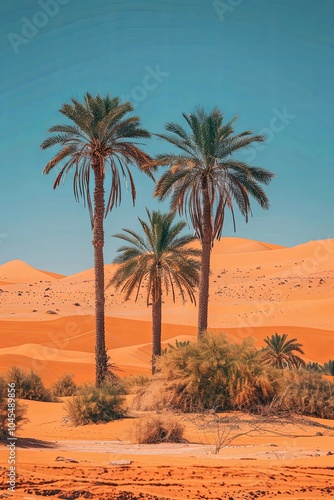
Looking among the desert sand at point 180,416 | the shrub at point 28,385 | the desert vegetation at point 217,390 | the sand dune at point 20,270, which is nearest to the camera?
the desert sand at point 180,416

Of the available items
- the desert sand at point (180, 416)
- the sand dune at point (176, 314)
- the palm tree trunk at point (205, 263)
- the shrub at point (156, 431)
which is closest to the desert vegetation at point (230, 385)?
the desert sand at point (180, 416)

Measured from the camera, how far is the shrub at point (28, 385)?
2178 cm

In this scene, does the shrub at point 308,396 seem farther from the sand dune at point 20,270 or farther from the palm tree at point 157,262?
the sand dune at point 20,270

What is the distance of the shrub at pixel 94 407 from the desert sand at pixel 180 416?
46 cm

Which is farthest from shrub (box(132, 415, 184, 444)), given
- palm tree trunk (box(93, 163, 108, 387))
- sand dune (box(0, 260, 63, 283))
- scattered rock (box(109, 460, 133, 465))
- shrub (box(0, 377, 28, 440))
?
sand dune (box(0, 260, 63, 283))

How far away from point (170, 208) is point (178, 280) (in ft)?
10.9

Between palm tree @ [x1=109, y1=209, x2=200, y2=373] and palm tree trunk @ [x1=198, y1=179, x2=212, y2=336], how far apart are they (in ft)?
6.30

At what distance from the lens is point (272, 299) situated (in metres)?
72.3

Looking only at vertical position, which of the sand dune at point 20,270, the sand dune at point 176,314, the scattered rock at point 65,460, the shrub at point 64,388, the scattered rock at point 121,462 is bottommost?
the shrub at point 64,388

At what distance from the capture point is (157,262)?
2589 cm

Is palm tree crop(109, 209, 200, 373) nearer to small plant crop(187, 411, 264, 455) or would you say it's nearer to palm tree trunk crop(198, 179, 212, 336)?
palm tree trunk crop(198, 179, 212, 336)

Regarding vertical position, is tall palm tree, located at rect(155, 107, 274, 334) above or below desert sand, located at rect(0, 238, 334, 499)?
above

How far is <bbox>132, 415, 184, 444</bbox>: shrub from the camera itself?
41.2 ft

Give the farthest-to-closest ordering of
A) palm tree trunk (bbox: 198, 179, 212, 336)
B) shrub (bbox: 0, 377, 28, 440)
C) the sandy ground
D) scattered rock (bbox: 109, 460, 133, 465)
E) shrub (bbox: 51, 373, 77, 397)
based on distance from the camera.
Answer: shrub (bbox: 51, 373, 77, 397), palm tree trunk (bbox: 198, 179, 212, 336), shrub (bbox: 0, 377, 28, 440), scattered rock (bbox: 109, 460, 133, 465), the sandy ground
